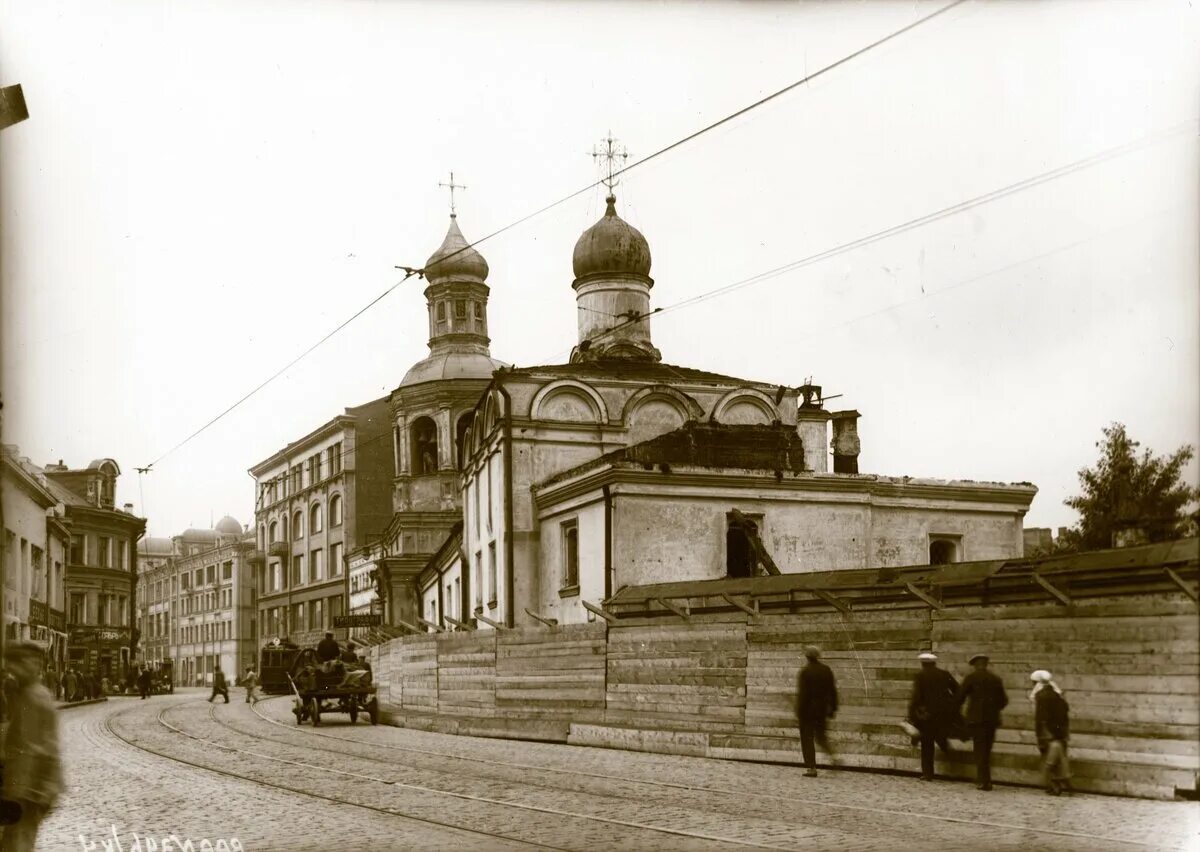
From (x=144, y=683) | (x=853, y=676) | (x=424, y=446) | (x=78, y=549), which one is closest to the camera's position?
(x=853, y=676)

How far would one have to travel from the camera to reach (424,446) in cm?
6588

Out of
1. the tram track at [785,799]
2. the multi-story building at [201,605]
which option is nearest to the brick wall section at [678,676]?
the tram track at [785,799]

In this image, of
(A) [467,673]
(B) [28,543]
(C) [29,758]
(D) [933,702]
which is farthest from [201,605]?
(C) [29,758]

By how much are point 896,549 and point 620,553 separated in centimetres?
760

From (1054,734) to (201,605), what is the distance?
214 feet

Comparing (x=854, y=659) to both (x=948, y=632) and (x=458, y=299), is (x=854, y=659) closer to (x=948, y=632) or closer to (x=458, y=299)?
(x=948, y=632)

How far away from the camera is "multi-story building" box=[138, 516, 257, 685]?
197ft

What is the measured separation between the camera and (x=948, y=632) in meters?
15.9

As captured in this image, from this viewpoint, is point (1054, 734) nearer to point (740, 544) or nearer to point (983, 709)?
point (983, 709)

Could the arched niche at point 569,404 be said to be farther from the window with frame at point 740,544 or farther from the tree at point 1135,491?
the tree at point 1135,491

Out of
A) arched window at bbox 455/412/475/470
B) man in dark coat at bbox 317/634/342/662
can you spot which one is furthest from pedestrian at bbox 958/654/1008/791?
arched window at bbox 455/412/475/470

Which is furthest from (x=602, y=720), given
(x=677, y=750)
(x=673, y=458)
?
(x=673, y=458)

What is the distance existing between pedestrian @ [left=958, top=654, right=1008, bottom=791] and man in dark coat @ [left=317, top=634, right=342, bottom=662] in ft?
57.6

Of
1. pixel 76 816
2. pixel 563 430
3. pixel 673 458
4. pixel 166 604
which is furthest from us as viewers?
pixel 166 604
